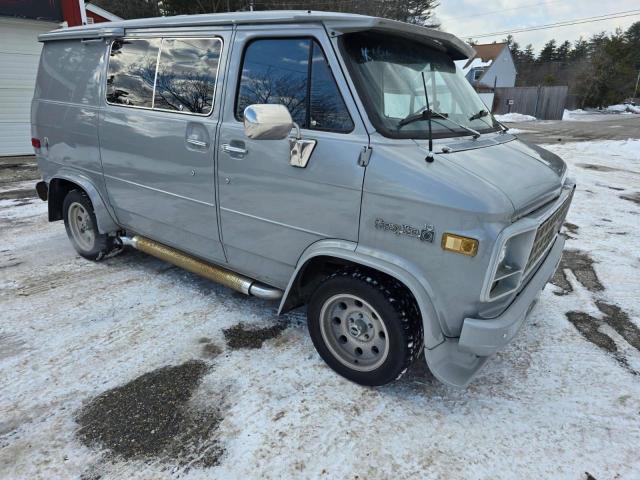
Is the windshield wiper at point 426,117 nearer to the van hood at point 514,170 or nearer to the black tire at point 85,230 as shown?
the van hood at point 514,170

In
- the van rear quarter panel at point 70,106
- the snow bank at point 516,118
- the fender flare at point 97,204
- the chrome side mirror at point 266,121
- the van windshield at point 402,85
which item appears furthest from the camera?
the snow bank at point 516,118

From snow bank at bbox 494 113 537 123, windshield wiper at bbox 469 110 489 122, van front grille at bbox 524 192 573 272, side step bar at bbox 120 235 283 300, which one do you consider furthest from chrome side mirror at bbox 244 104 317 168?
snow bank at bbox 494 113 537 123

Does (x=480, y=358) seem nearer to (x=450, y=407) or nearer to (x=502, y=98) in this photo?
(x=450, y=407)

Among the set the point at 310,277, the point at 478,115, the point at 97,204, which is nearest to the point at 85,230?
the point at 97,204

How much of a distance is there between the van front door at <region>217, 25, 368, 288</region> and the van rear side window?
0.27m

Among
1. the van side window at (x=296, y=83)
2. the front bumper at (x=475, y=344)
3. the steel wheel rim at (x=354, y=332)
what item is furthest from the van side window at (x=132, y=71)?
the front bumper at (x=475, y=344)

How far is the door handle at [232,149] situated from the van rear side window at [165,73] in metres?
0.32

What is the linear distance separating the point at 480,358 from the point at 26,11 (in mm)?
13031

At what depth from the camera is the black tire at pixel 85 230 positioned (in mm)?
4547

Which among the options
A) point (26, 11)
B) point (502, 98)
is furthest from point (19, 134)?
point (502, 98)

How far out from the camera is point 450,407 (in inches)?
107

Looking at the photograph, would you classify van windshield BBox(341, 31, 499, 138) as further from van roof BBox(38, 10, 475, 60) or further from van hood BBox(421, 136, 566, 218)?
van hood BBox(421, 136, 566, 218)

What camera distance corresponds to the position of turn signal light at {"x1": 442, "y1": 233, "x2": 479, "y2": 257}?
7.20 ft

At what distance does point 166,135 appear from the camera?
11.3 ft
